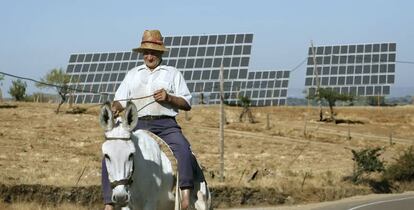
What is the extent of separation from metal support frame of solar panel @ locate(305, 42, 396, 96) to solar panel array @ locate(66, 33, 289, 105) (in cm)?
571

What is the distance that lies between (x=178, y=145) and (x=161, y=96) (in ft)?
1.45

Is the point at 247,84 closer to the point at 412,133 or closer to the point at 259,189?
the point at 412,133

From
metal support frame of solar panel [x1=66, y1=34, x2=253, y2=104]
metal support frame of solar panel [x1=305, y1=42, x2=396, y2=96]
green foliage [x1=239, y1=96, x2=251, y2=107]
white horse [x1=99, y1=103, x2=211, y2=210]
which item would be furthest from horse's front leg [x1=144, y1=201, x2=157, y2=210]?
metal support frame of solar panel [x1=305, y1=42, x2=396, y2=96]

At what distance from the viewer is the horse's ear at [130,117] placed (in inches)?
208

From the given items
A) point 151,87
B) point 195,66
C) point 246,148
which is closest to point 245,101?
point 195,66

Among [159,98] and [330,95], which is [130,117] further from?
[330,95]

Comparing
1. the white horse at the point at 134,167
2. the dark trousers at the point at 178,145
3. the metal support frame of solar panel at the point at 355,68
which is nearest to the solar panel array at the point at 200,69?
the metal support frame of solar panel at the point at 355,68

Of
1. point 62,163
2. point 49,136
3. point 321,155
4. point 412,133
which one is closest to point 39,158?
point 62,163

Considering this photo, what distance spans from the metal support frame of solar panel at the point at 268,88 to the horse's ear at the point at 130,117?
56029 millimetres

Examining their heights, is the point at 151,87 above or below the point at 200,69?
below

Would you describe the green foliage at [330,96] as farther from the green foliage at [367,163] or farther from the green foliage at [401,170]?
the green foliage at [367,163]

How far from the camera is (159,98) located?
6121 millimetres

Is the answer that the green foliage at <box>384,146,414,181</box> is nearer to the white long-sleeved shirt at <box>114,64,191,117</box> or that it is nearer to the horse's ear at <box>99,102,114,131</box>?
the white long-sleeved shirt at <box>114,64,191,117</box>

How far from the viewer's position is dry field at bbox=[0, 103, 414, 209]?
2403cm
